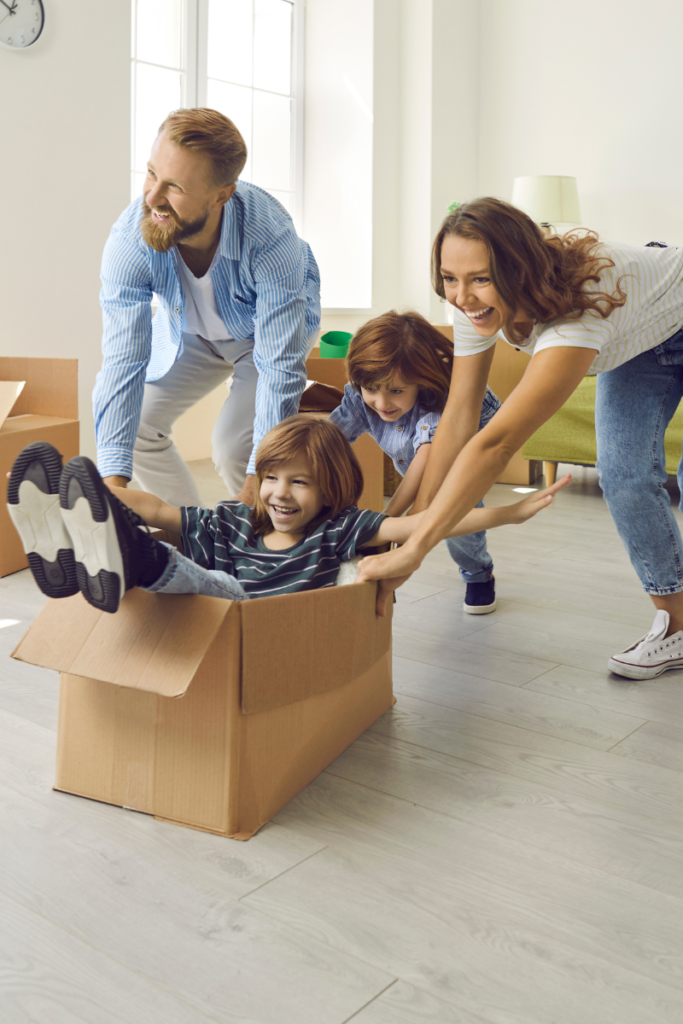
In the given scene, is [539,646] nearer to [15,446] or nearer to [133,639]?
[133,639]

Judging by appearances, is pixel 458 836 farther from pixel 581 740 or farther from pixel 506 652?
pixel 506 652

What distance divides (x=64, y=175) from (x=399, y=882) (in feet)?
9.79

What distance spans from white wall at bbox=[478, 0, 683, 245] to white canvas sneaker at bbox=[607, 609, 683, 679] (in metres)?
3.22

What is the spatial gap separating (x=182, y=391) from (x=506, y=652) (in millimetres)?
894

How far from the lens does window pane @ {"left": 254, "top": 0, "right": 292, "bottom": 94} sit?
439cm

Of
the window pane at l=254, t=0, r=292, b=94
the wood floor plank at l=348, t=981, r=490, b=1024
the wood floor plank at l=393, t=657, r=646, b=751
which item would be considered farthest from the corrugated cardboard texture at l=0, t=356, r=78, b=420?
the window pane at l=254, t=0, r=292, b=94

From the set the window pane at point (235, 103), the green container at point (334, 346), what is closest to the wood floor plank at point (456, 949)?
the green container at point (334, 346)

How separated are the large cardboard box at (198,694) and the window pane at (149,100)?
10.9ft

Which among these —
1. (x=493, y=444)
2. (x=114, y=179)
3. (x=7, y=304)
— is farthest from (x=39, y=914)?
(x=114, y=179)

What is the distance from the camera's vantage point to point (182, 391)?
1.95 metres

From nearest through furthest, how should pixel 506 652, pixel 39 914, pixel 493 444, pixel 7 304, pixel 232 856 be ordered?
pixel 39 914, pixel 232 856, pixel 493 444, pixel 506 652, pixel 7 304

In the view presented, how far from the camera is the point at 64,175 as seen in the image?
10.6ft

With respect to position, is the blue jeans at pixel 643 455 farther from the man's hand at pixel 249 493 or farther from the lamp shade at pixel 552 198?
the lamp shade at pixel 552 198

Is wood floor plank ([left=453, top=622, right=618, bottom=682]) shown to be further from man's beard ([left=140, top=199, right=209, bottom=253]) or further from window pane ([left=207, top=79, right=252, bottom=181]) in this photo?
window pane ([left=207, top=79, right=252, bottom=181])
